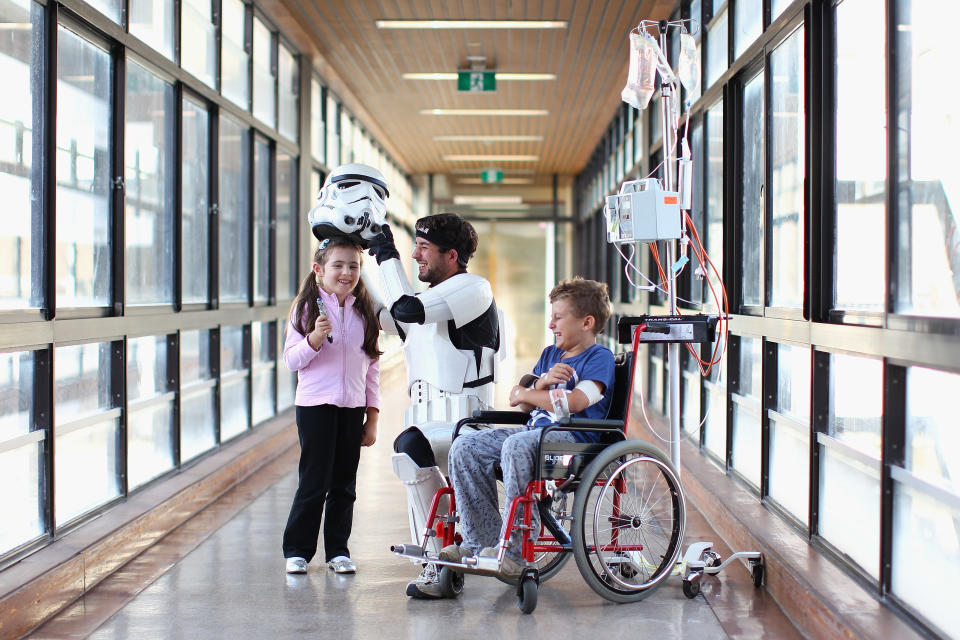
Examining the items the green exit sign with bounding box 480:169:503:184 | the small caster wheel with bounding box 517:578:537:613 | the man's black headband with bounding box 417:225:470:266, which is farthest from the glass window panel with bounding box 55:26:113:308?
the green exit sign with bounding box 480:169:503:184

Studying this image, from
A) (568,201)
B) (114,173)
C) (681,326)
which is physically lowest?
(681,326)

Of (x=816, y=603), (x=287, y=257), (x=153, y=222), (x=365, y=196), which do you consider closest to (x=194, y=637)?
(x=365, y=196)

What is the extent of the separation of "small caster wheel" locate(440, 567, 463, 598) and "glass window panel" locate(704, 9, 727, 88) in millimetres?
3249

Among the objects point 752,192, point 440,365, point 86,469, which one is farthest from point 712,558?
point 86,469

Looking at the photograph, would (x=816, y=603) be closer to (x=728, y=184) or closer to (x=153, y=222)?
(x=728, y=184)

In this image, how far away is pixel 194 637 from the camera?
2887mm

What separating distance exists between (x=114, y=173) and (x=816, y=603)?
3.29 meters

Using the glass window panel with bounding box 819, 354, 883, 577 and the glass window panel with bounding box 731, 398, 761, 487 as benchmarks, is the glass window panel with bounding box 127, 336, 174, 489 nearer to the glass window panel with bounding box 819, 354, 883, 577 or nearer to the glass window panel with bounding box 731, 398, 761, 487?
the glass window panel with bounding box 731, 398, 761, 487

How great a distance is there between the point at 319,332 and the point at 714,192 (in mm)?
3084

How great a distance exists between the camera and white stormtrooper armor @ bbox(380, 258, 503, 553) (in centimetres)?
324

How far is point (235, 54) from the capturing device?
6398mm

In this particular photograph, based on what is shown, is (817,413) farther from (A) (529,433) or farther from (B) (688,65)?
(B) (688,65)

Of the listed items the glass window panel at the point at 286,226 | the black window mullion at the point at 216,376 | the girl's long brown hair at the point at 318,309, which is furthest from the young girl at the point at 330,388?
the glass window panel at the point at 286,226

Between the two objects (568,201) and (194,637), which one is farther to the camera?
(568,201)
